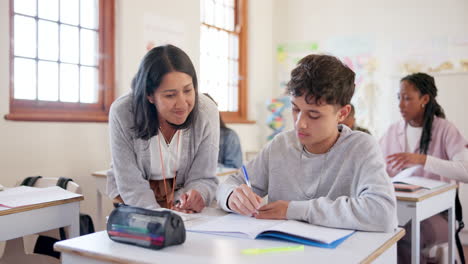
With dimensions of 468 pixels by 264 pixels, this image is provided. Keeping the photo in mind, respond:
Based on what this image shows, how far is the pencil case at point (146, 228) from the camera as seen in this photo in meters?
0.97

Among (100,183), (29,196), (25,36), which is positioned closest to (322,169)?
(29,196)

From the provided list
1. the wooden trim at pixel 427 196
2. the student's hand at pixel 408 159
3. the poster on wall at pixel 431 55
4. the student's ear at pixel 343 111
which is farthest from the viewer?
the poster on wall at pixel 431 55

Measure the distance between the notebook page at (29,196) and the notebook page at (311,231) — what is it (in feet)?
3.56

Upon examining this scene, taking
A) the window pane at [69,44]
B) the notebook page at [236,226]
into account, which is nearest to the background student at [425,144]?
the notebook page at [236,226]

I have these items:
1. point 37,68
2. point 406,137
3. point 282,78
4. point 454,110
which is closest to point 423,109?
point 406,137

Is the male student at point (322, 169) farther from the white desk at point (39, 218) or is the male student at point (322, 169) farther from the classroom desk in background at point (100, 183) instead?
the classroom desk in background at point (100, 183)

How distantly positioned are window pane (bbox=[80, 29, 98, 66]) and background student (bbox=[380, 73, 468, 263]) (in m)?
2.17

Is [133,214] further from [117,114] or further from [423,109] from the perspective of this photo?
[423,109]

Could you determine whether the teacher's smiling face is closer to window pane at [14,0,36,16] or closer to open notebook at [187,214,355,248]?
open notebook at [187,214,355,248]

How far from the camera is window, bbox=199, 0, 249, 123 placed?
4754 mm

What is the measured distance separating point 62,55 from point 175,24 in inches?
47.3

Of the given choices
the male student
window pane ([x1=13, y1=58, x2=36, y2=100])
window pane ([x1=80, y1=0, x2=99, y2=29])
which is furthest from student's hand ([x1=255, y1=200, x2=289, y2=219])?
window pane ([x1=80, y1=0, x2=99, y2=29])

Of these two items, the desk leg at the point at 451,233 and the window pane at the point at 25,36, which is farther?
the window pane at the point at 25,36

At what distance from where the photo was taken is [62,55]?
315cm
